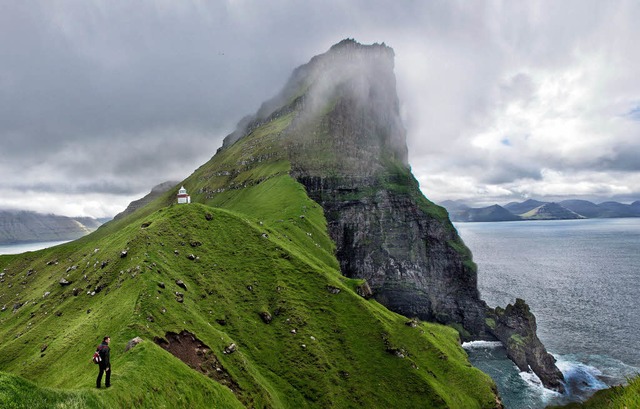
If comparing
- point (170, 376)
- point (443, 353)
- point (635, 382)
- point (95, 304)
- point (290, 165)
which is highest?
point (290, 165)

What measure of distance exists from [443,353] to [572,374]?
65074mm

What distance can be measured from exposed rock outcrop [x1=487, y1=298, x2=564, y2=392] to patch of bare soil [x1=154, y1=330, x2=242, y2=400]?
357 feet

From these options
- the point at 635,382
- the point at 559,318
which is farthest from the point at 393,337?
the point at 559,318

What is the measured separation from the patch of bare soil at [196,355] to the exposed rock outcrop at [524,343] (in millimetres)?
108818

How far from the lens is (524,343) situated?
127 m

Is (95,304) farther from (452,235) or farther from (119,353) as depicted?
(452,235)

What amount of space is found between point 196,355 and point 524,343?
402ft

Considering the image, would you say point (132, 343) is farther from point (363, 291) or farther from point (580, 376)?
point (580, 376)

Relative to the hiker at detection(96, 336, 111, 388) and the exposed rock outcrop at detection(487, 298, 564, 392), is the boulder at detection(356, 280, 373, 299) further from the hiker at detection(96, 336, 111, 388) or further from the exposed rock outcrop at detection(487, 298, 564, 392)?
the hiker at detection(96, 336, 111, 388)

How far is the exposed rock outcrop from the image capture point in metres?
114

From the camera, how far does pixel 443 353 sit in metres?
86.4

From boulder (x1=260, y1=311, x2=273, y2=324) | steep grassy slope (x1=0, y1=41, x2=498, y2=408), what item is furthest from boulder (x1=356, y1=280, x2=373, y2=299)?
boulder (x1=260, y1=311, x2=273, y2=324)

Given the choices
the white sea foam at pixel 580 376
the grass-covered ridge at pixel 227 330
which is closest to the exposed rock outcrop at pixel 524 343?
the white sea foam at pixel 580 376

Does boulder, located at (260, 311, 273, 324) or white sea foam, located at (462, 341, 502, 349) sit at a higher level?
boulder, located at (260, 311, 273, 324)
